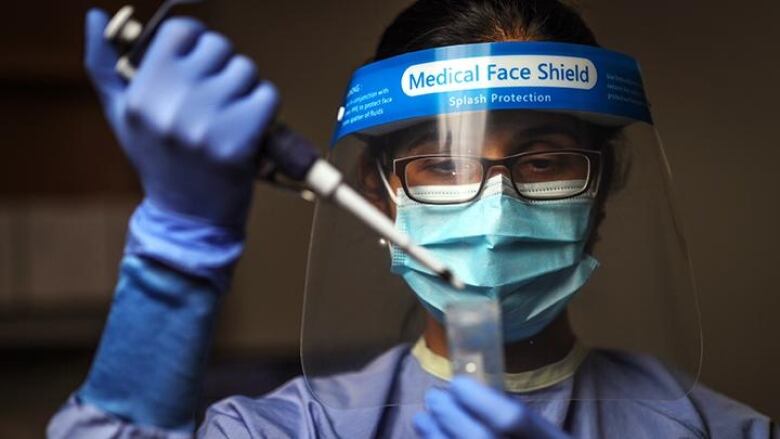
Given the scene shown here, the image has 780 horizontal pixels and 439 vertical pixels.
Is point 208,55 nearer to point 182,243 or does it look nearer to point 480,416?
point 182,243

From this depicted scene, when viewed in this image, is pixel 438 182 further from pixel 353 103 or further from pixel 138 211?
pixel 138 211

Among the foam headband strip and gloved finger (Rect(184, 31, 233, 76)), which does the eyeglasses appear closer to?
the foam headband strip

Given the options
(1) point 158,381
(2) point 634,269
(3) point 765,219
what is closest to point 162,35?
(1) point 158,381

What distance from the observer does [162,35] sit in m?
0.91

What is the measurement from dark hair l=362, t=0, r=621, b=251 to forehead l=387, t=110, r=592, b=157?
6 centimetres

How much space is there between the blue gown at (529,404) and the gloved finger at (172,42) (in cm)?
55

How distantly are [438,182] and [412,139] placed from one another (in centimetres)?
8

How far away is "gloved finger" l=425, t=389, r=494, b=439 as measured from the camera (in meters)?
0.94

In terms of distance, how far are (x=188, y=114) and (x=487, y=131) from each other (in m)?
0.48

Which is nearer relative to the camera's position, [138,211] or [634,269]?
[138,211]

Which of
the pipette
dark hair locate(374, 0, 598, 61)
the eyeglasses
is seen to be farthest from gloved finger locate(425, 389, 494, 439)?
dark hair locate(374, 0, 598, 61)

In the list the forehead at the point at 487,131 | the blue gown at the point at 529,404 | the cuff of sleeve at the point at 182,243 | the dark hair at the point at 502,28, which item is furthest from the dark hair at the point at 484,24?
the cuff of sleeve at the point at 182,243

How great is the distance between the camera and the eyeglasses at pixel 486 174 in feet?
4.13

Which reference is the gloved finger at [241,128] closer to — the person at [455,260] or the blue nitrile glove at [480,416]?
the person at [455,260]
